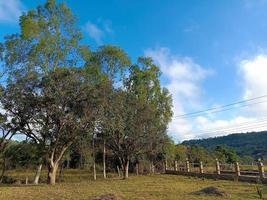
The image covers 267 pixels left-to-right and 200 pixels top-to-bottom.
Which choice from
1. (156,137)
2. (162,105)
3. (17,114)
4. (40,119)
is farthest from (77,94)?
(162,105)

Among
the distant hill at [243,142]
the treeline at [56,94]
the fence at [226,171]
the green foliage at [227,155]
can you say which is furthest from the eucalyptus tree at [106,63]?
the distant hill at [243,142]

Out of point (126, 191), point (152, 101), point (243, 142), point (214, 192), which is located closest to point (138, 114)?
point (152, 101)

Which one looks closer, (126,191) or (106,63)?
(126,191)

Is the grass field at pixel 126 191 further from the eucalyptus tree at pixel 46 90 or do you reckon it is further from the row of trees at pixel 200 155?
the row of trees at pixel 200 155

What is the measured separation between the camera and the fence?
21.6 m

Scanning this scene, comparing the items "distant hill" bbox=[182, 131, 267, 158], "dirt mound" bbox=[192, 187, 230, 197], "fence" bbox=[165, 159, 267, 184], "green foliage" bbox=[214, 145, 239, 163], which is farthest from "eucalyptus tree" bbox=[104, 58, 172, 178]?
"distant hill" bbox=[182, 131, 267, 158]

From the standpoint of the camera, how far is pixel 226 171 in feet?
91.9

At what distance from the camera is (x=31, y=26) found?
23438 mm

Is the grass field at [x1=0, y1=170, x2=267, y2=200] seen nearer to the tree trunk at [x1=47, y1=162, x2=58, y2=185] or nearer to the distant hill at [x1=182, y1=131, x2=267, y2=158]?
the tree trunk at [x1=47, y1=162, x2=58, y2=185]

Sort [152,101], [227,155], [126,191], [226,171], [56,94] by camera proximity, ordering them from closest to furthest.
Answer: [126,191] → [56,94] → [226,171] → [152,101] → [227,155]

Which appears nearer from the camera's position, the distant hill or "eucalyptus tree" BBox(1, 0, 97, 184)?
"eucalyptus tree" BBox(1, 0, 97, 184)

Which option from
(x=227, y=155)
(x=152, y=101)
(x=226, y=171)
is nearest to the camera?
(x=226, y=171)

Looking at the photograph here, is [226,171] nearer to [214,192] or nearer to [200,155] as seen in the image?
[214,192]

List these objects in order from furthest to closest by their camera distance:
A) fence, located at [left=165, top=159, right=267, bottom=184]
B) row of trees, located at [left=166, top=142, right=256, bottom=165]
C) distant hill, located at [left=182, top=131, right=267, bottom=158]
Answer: distant hill, located at [left=182, top=131, right=267, bottom=158] < row of trees, located at [left=166, top=142, right=256, bottom=165] < fence, located at [left=165, top=159, right=267, bottom=184]
